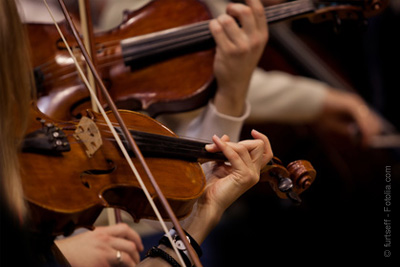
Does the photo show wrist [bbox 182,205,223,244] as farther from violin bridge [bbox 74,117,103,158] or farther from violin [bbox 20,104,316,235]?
violin bridge [bbox 74,117,103,158]

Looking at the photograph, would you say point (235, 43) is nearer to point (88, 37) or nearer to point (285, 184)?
point (88, 37)

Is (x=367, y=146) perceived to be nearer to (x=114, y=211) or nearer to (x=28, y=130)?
(x=114, y=211)

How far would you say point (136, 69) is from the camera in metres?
0.99

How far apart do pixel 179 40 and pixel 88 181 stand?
44 centimetres

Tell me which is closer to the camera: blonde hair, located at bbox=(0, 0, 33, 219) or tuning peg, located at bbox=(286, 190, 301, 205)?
blonde hair, located at bbox=(0, 0, 33, 219)

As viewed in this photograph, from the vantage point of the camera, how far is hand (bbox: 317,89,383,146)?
5.70 ft

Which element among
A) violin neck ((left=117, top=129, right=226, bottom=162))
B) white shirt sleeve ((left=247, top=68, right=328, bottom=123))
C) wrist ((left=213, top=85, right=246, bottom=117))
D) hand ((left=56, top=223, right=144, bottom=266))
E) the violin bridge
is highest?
the violin bridge

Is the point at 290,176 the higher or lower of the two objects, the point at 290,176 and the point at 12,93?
the lower

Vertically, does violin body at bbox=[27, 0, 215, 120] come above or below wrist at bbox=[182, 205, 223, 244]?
above

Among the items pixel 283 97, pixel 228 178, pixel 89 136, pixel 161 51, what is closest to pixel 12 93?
pixel 89 136

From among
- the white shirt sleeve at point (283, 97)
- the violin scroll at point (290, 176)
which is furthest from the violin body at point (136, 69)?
the white shirt sleeve at point (283, 97)

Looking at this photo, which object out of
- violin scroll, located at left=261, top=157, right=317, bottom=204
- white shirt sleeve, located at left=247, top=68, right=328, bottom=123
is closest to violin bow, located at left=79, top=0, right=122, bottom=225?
violin scroll, located at left=261, top=157, right=317, bottom=204

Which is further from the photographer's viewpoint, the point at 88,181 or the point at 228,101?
the point at 228,101

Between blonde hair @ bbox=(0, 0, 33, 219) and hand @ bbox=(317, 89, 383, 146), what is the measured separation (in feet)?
4.08
